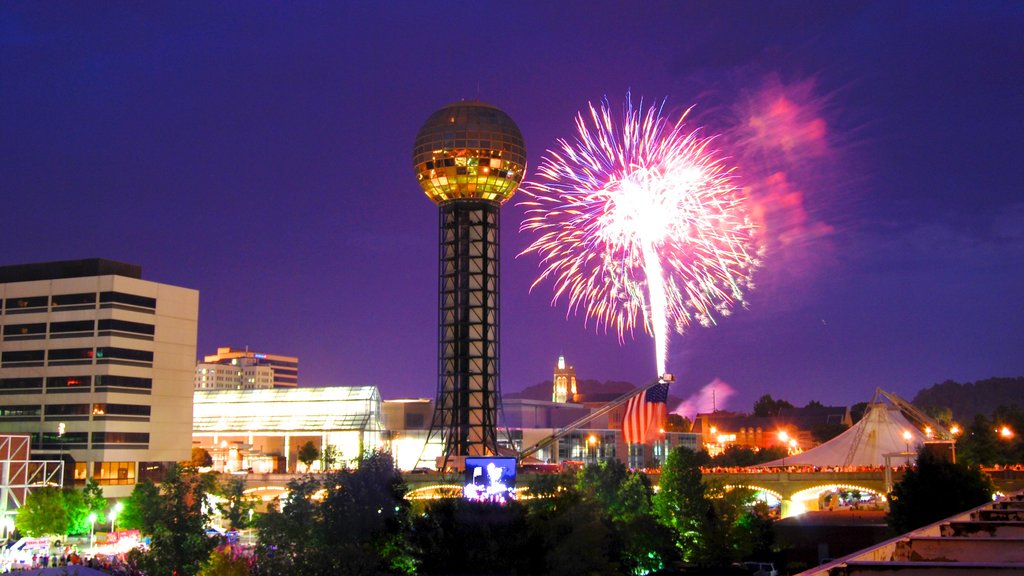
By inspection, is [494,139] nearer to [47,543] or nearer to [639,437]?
[639,437]

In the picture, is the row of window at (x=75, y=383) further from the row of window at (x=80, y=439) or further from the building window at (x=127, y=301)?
the building window at (x=127, y=301)

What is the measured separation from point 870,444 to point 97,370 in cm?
9654

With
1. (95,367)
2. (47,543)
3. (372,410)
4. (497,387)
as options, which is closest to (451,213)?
(497,387)

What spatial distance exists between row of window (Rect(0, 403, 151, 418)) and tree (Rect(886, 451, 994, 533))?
95545mm

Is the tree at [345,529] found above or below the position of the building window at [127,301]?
below

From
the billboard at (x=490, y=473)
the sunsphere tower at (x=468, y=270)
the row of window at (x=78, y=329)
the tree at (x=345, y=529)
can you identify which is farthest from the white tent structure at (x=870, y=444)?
the row of window at (x=78, y=329)

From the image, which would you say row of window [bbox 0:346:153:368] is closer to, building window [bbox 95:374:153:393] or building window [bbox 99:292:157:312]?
building window [bbox 95:374:153:393]

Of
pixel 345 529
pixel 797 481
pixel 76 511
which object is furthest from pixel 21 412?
pixel 797 481

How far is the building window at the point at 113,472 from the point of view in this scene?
422 ft

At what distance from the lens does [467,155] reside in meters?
150

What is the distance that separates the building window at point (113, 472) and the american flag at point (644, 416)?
67009mm

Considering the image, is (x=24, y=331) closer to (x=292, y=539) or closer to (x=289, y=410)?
(x=289, y=410)

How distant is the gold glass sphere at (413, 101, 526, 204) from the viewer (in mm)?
150500

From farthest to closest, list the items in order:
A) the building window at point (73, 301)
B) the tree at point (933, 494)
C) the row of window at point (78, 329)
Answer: the building window at point (73, 301), the row of window at point (78, 329), the tree at point (933, 494)
